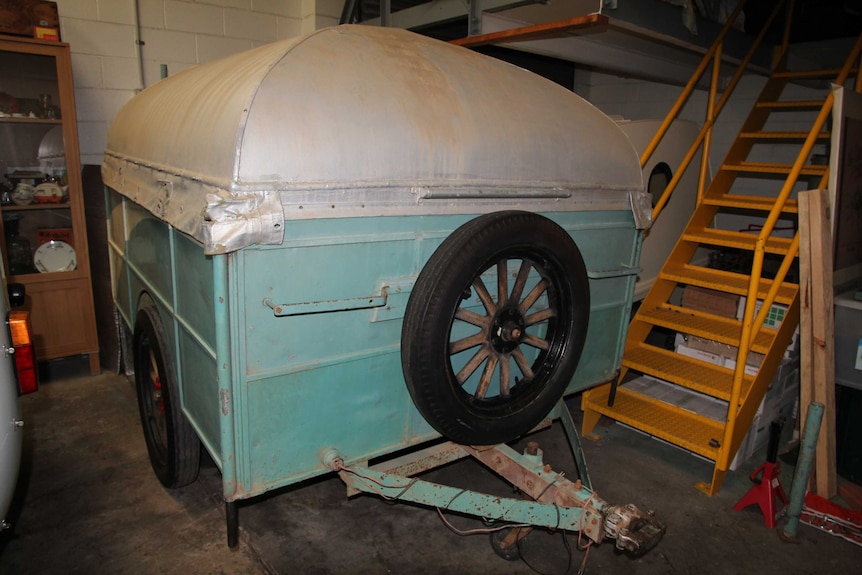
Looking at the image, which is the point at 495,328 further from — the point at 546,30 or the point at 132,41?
the point at 132,41

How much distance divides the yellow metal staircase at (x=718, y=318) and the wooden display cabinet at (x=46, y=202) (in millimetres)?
4025

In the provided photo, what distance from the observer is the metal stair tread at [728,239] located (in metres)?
3.87

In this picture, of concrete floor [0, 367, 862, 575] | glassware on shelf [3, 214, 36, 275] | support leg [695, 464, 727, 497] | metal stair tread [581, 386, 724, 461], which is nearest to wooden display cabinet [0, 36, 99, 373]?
glassware on shelf [3, 214, 36, 275]

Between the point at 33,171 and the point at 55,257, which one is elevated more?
the point at 33,171

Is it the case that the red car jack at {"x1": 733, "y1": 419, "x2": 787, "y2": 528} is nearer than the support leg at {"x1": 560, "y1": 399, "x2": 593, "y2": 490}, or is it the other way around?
the support leg at {"x1": 560, "y1": 399, "x2": 593, "y2": 490}

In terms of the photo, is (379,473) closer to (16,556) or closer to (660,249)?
(16,556)

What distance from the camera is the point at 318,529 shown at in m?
2.95

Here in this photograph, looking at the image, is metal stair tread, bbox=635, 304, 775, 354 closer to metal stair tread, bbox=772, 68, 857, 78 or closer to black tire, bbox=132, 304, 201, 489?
metal stair tread, bbox=772, 68, 857, 78

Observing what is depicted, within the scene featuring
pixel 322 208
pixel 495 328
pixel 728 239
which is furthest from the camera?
pixel 728 239

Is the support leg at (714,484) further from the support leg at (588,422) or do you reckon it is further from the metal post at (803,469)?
the support leg at (588,422)

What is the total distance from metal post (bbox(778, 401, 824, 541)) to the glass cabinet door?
205 inches

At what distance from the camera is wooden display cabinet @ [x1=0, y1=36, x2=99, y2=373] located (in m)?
4.27

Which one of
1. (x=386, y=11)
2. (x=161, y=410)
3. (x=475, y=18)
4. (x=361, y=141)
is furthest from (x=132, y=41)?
(x=361, y=141)

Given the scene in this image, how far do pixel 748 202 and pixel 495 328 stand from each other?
2.75 meters
